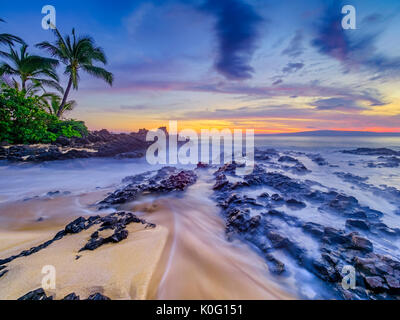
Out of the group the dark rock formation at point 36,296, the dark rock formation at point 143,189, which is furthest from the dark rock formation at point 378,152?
the dark rock formation at point 36,296

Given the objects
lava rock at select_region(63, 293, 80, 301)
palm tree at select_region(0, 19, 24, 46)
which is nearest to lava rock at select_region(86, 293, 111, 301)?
lava rock at select_region(63, 293, 80, 301)

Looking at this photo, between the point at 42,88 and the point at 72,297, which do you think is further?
the point at 42,88

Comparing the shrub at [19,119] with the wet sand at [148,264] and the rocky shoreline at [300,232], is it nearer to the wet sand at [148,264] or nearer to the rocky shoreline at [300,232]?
the wet sand at [148,264]

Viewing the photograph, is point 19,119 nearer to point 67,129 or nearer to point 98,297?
point 67,129

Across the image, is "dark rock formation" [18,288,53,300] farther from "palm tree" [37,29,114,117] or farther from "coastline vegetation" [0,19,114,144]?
"palm tree" [37,29,114,117]

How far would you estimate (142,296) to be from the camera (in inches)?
56.5

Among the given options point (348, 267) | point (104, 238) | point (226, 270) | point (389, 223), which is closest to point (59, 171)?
point (104, 238)

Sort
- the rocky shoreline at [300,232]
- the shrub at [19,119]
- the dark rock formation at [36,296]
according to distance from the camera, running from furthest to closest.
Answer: the shrub at [19,119] < the rocky shoreline at [300,232] < the dark rock formation at [36,296]

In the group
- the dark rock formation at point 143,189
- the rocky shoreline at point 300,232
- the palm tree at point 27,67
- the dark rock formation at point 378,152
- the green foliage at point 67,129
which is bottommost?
the rocky shoreline at point 300,232

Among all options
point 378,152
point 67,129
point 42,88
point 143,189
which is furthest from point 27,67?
point 378,152

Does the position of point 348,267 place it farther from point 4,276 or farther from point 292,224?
point 4,276

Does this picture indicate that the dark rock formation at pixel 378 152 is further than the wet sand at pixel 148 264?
Yes

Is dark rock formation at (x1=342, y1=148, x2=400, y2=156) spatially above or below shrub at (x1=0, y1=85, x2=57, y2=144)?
below

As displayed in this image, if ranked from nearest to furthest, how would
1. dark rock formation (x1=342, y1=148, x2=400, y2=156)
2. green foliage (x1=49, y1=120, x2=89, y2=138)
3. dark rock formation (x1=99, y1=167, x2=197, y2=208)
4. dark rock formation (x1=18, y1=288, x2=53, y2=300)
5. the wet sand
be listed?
dark rock formation (x1=18, y1=288, x2=53, y2=300) → the wet sand → dark rock formation (x1=99, y1=167, x2=197, y2=208) → dark rock formation (x1=342, y1=148, x2=400, y2=156) → green foliage (x1=49, y1=120, x2=89, y2=138)
